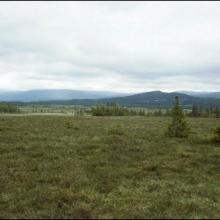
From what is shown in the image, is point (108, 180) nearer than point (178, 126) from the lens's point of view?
Yes

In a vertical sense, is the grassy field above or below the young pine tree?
below

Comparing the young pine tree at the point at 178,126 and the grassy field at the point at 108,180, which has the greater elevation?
the young pine tree at the point at 178,126

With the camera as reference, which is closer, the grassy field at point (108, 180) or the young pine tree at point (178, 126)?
the grassy field at point (108, 180)

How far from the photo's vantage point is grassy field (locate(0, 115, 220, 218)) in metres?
12.9

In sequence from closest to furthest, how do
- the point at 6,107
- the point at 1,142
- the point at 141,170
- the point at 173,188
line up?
the point at 173,188
the point at 141,170
the point at 1,142
the point at 6,107

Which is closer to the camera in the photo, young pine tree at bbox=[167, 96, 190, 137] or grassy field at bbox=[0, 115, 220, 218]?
grassy field at bbox=[0, 115, 220, 218]

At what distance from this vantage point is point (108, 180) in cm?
1731

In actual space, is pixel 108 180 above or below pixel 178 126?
below

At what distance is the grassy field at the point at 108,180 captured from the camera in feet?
42.4

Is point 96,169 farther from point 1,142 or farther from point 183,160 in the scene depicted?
point 1,142

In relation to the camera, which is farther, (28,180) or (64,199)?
(28,180)

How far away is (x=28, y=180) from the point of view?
680 inches

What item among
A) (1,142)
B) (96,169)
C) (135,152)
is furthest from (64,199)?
(1,142)

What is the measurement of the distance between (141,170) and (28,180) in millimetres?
5329
